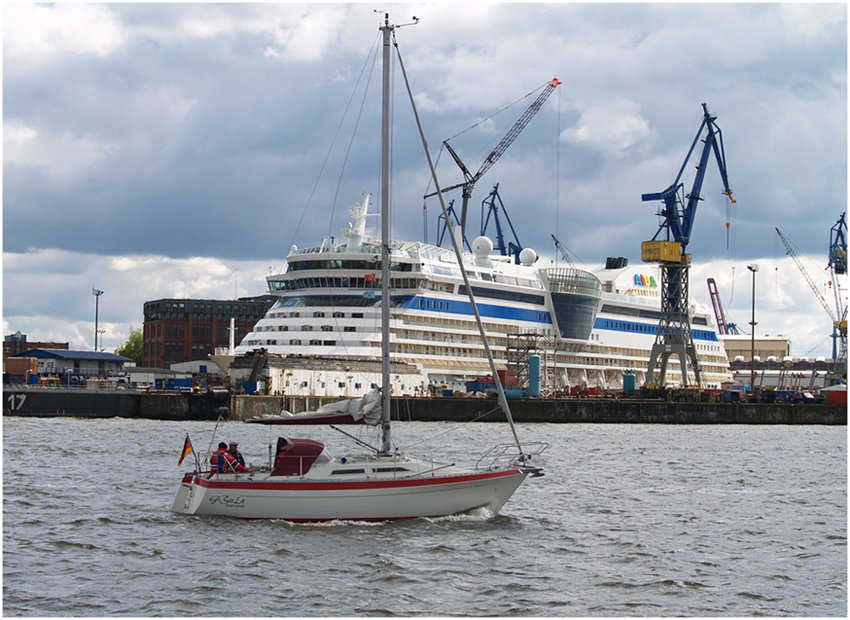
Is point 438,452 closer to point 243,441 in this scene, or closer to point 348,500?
point 243,441

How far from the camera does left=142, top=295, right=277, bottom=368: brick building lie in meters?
161

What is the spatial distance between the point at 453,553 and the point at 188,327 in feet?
469

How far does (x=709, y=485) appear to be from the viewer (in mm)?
38594

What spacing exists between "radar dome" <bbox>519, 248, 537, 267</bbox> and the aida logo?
15.3 meters

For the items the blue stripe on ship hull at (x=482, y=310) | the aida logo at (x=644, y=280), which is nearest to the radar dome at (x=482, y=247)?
the blue stripe on ship hull at (x=482, y=310)

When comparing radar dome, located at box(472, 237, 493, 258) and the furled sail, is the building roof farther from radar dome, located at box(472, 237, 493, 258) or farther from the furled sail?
the furled sail

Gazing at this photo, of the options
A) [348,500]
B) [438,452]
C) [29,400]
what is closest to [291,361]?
[29,400]

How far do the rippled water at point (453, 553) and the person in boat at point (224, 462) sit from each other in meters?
1.69

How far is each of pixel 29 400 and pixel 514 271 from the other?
5218 cm

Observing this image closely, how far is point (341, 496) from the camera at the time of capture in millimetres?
26781

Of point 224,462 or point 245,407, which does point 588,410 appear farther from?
point 224,462

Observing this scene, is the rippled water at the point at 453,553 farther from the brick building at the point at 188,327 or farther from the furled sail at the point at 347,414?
the brick building at the point at 188,327

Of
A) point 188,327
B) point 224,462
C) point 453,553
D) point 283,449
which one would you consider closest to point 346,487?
point 283,449

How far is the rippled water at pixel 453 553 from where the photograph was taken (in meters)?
19.8
